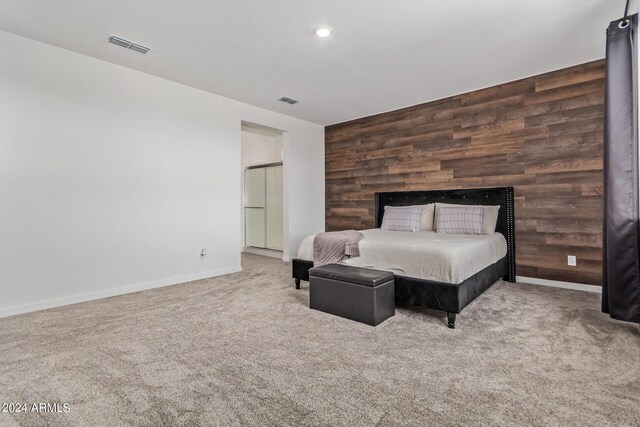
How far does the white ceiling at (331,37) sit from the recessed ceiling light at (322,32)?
8 centimetres

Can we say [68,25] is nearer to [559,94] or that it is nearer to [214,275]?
[214,275]

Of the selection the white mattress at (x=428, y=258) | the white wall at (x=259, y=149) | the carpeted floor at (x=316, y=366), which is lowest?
the carpeted floor at (x=316, y=366)

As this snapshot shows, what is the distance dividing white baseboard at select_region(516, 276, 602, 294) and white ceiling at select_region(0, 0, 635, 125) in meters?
2.41

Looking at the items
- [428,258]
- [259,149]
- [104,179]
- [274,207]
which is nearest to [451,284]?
[428,258]

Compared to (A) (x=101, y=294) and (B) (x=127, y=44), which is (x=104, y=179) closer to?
(A) (x=101, y=294)

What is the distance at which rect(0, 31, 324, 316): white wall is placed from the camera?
112 inches

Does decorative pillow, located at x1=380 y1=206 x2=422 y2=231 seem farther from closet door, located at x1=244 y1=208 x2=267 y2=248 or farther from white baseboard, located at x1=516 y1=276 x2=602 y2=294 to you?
closet door, located at x1=244 y1=208 x2=267 y2=248

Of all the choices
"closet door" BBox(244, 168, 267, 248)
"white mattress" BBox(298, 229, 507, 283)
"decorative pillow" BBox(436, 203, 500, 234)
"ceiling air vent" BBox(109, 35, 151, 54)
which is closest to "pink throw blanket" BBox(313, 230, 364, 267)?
"white mattress" BBox(298, 229, 507, 283)

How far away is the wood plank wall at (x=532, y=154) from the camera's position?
344 centimetres

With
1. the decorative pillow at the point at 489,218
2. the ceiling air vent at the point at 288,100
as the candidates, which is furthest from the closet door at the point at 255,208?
the decorative pillow at the point at 489,218

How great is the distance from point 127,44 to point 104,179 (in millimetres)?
1353

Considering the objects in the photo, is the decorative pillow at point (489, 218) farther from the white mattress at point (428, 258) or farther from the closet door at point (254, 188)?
the closet door at point (254, 188)

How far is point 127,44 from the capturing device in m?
2.98

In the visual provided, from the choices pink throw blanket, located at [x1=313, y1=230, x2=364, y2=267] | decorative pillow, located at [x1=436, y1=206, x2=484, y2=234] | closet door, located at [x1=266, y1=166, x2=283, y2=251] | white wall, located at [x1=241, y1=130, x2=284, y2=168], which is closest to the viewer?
pink throw blanket, located at [x1=313, y1=230, x2=364, y2=267]
